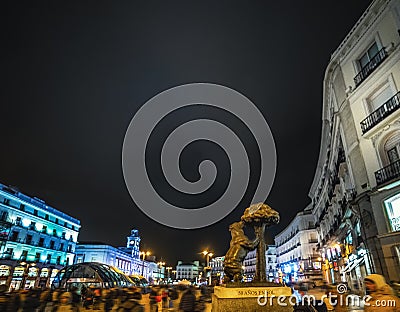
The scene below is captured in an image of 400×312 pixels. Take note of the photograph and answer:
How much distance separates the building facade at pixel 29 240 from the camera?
33562mm

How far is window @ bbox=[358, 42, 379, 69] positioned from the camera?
16688 mm

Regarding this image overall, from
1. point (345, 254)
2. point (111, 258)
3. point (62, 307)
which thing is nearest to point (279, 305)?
point (62, 307)

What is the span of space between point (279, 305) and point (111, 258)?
5925cm

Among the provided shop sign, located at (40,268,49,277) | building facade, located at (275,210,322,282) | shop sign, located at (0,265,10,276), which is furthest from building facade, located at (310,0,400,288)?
shop sign, located at (40,268,49,277)

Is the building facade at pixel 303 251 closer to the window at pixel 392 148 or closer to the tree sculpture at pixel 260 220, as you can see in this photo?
the window at pixel 392 148

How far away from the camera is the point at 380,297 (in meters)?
3.91

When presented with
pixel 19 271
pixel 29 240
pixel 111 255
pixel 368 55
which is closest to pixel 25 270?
pixel 19 271

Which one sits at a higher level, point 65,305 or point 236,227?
point 236,227

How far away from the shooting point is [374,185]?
14.8 metres

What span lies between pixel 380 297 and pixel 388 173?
13056 millimetres

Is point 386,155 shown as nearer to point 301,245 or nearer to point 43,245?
point 301,245

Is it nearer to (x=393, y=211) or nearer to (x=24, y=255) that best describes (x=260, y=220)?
(x=393, y=211)

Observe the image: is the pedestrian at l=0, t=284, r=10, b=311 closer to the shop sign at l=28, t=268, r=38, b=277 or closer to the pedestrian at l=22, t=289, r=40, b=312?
the pedestrian at l=22, t=289, r=40, b=312

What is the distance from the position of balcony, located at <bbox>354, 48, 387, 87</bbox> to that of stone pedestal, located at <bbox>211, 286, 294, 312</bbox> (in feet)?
51.5
